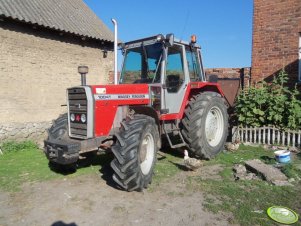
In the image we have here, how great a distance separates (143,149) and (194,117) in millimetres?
1618

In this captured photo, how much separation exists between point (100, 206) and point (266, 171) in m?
2.92

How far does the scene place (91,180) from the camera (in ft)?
18.5

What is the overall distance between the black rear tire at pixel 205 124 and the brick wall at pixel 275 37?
289cm

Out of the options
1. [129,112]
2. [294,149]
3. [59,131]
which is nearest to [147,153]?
[129,112]

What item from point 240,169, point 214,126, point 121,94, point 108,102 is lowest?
point 240,169

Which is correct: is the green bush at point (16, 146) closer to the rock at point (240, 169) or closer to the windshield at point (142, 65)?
the windshield at point (142, 65)


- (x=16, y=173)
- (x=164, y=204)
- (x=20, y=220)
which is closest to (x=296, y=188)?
(x=164, y=204)

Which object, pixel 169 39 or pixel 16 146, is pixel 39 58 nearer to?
pixel 16 146

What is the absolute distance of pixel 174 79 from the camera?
6.28m

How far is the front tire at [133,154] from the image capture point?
4.63 m

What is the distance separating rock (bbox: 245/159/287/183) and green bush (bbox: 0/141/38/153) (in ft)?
19.4

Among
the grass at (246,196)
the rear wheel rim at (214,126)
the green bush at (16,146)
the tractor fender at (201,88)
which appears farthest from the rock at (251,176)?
the green bush at (16,146)

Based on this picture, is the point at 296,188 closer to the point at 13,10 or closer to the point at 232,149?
the point at 232,149

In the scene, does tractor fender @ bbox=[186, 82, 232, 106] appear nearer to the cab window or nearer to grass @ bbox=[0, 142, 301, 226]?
the cab window
